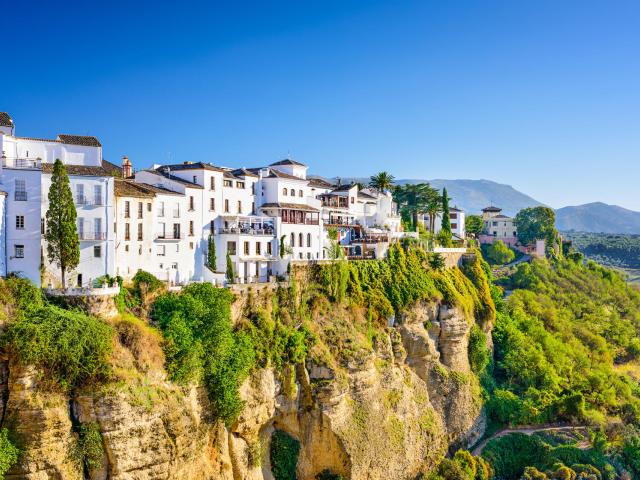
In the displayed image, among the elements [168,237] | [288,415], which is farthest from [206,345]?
[168,237]

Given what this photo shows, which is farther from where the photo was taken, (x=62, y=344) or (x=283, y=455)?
(x=283, y=455)

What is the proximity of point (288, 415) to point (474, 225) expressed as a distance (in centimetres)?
6756

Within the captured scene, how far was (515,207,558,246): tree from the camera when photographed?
346 ft

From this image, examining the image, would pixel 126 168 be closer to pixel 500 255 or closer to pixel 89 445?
pixel 89 445

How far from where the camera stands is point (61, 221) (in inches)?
1489

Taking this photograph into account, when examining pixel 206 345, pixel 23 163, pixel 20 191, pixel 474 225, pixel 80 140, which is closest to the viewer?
pixel 20 191

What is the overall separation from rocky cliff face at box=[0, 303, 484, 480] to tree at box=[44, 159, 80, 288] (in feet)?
21.0

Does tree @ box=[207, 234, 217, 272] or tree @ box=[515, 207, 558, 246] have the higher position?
tree @ box=[515, 207, 558, 246]

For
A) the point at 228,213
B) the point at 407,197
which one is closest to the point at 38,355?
the point at 228,213

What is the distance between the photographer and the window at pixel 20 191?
3826 cm

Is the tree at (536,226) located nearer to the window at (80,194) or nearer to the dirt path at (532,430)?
the dirt path at (532,430)

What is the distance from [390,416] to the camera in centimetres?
5222

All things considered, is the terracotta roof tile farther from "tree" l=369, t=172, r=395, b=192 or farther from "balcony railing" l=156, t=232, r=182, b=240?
"tree" l=369, t=172, r=395, b=192

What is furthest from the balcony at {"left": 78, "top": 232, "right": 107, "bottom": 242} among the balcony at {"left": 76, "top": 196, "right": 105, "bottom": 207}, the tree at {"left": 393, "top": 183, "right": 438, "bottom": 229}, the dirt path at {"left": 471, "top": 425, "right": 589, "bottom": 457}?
the tree at {"left": 393, "top": 183, "right": 438, "bottom": 229}
